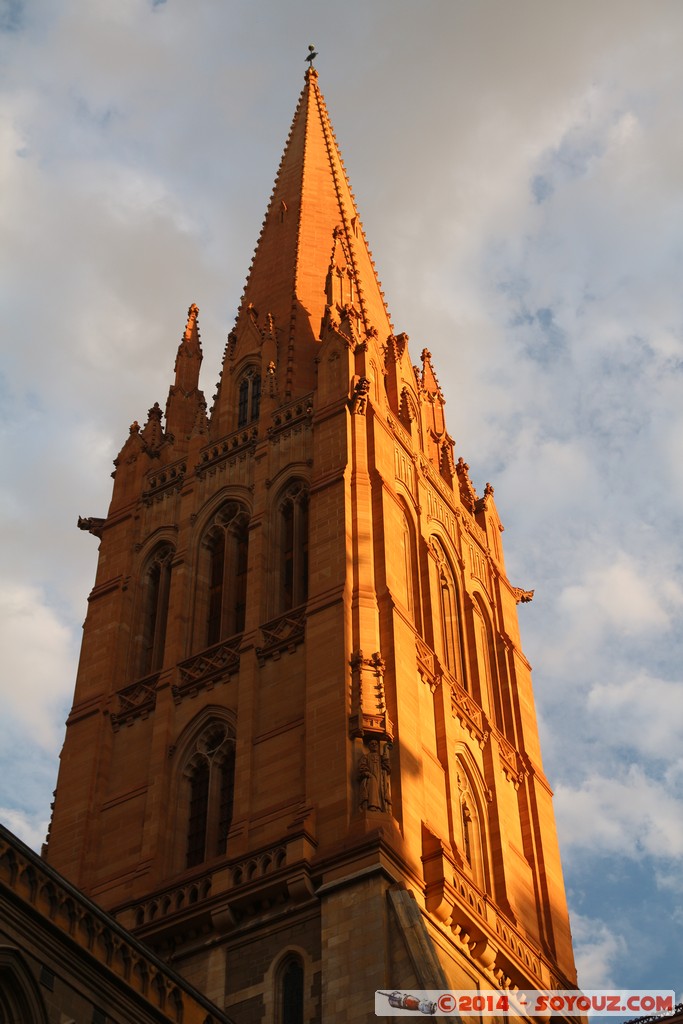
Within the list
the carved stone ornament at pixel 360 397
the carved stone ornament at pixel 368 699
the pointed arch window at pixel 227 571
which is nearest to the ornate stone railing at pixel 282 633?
the pointed arch window at pixel 227 571

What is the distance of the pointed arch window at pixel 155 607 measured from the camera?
160 ft

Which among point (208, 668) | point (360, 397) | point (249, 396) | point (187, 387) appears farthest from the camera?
point (187, 387)

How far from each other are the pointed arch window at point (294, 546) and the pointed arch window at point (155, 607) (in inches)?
146

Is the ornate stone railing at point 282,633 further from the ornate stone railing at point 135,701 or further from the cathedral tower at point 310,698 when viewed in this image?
the ornate stone railing at point 135,701

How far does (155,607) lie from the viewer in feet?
167

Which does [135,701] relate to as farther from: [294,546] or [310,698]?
[310,698]

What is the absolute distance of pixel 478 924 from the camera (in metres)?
39.8

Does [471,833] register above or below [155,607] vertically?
below

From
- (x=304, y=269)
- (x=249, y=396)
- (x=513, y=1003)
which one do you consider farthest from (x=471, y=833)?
(x=304, y=269)

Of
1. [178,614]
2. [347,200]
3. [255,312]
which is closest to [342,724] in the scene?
[178,614]

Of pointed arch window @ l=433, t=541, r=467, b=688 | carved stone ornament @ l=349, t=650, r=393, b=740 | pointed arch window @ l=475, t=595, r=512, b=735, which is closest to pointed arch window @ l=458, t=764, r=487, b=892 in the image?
pointed arch window @ l=433, t=541, r=467, b=688

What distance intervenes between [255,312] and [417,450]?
29.8 feet

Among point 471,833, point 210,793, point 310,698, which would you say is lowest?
point 471,833

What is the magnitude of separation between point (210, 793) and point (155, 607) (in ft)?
29.1
